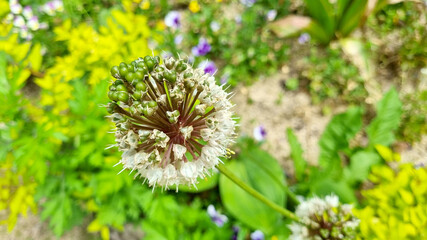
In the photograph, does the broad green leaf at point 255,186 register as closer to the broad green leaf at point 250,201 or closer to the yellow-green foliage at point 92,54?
the broad green leaf at point 250,201

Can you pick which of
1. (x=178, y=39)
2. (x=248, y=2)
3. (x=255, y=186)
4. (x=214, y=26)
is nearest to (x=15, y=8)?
(x=178, y=39)

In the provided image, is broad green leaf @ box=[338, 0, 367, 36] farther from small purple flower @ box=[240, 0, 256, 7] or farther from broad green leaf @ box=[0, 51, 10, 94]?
broad green leaf @ box=[0, 51, 10, 94]

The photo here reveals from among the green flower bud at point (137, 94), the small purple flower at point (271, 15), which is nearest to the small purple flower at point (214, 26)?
the small purple flower at point (271, 15)

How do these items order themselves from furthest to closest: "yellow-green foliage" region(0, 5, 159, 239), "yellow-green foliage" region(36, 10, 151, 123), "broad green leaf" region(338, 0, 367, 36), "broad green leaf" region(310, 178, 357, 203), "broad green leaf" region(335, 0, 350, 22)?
"broad green leaf" region(335, 0, 350, 22), "broad green leaf" region(338, 0, 367, 36), "broad green leaf" region(310, 178, 357, 203), "yellow-green foliage" region(36, 10, 151, 123), "yellow-green foliage" region(0, 5, 159, 239)

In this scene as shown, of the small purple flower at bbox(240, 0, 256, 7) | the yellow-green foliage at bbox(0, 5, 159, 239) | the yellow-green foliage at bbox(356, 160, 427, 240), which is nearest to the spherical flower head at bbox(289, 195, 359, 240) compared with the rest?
Answer: the yellow-green foliage at bbox(356, 160, 427, 240)

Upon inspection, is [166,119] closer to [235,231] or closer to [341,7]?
[235,231]

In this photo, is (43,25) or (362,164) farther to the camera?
(43,25)
